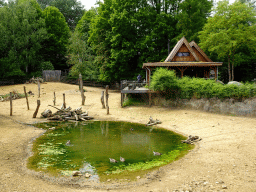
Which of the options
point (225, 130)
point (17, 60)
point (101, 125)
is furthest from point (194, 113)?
point (17, 60)

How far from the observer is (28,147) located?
13.6m

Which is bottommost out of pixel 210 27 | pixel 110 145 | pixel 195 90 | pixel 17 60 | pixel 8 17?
pixel 110 145

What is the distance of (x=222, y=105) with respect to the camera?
2066cm

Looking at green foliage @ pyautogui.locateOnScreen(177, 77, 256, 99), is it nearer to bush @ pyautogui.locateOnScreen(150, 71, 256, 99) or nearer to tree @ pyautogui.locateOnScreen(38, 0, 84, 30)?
bush @ pyautogui.locateOnScreen(150, 71, 256, 99)

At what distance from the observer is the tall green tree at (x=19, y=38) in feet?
135

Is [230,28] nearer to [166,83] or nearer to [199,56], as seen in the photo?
[199,56]

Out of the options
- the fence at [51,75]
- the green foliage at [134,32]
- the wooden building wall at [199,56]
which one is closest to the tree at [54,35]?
the fence at [51,75]

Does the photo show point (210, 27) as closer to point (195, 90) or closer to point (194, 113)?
point (195, 90)

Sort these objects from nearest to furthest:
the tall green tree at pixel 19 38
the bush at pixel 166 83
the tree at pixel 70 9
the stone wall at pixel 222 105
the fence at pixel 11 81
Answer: the stone wall at pixel 222 105
the bush at pixel 166 83
the fence at pixel 11 81
the tall green tree at pixel 19 38
the tree at pixel 70 9

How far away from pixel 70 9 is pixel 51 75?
24.1 meters

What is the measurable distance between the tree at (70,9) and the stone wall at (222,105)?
4509 centimetres

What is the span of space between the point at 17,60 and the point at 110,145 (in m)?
35.1

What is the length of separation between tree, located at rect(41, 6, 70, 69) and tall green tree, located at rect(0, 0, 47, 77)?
150 inches

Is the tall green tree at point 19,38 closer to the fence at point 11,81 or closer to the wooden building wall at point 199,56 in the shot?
the fence at point 11,81
